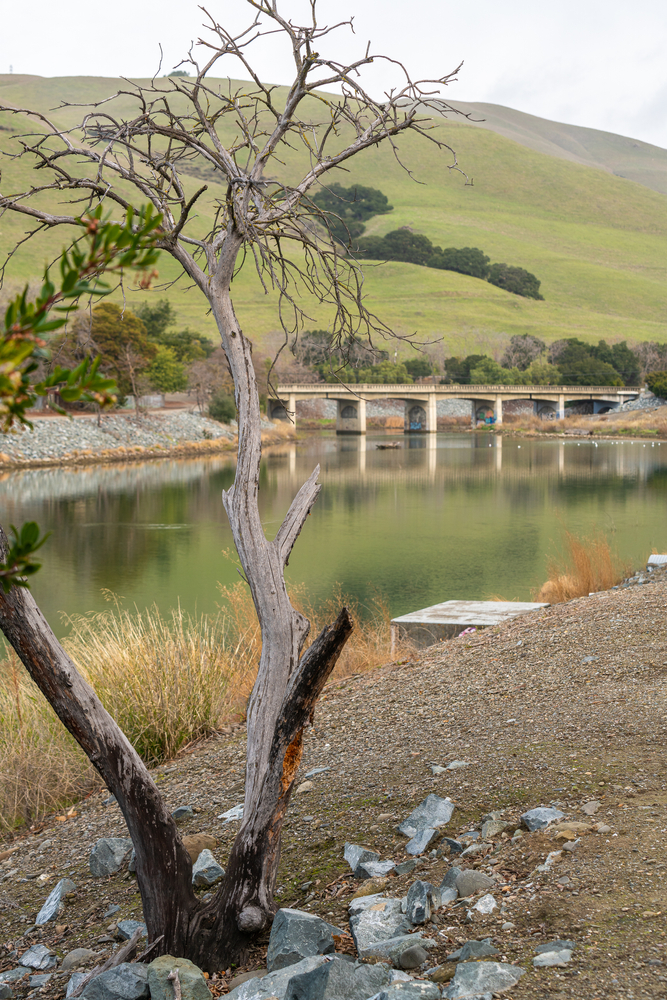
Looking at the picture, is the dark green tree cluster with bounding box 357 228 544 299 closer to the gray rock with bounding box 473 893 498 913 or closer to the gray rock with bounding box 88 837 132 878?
the gray rock with bounding box 88 837 132 878

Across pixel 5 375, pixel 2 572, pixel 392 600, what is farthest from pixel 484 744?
pixel 392 600

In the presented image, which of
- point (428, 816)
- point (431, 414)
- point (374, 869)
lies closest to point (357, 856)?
point (374, 869)

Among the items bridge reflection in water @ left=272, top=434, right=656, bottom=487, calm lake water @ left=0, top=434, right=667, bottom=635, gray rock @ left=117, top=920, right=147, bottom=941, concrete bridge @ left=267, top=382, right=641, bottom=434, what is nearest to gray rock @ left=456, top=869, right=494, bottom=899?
gray rock @ left=117, top=920, right=147, bottom=941

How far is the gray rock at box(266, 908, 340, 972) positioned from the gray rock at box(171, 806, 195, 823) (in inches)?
79.7

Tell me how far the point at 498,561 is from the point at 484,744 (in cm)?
1412

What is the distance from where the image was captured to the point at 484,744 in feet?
16.4

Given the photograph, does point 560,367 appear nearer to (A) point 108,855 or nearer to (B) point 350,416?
(B) point 350,416

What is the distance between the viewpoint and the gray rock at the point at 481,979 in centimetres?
247

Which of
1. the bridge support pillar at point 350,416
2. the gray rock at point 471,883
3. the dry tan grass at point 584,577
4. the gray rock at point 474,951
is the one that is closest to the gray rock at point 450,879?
the gray rock at point 471,883

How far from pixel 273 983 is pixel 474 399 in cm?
8017

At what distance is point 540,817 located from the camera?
143 inches

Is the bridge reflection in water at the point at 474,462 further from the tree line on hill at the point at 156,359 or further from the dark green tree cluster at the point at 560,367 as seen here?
the dark green tree cluster at the point at 560,367

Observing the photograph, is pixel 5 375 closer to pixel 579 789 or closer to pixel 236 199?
pixel 236 199

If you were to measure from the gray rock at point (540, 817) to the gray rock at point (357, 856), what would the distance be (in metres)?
0.67
